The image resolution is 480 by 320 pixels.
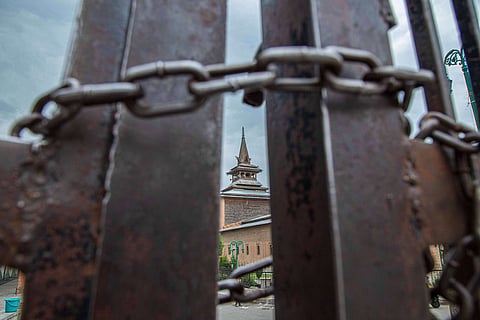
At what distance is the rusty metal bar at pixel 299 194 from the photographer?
2.04 ft

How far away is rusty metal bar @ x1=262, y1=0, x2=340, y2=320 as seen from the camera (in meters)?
0.62

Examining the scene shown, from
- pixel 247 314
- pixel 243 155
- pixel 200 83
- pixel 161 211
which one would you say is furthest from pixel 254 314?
pixel 243 155

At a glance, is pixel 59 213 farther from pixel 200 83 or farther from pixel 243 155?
pixel 243 155

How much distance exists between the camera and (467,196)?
681 millimetres

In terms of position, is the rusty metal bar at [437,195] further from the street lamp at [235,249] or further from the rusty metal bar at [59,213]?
the street lamp at [235,249]

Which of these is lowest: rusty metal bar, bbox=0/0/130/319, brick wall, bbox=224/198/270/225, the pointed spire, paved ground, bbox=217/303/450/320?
paved ground, bbox=217/303/450/320

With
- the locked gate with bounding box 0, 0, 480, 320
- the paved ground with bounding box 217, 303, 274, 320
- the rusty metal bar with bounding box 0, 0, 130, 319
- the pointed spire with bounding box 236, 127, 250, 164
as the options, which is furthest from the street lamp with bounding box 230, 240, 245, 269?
the rusty metal bar with bounding box 0, 0, 130, 319

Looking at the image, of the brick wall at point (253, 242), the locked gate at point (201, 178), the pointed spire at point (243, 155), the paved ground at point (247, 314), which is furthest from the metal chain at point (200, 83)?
the pointed spire at point (243, 155)

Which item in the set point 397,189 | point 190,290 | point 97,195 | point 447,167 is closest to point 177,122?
point 97,195

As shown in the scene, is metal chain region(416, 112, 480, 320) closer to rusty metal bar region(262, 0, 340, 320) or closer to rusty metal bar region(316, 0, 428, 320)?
rusty metal bar region(316, 0, 428, 320)

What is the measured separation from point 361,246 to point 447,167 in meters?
0.30

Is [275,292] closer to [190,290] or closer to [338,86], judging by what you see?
[190,290]

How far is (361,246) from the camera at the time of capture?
1.79 feet

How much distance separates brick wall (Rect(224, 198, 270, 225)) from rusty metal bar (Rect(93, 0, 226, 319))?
91.9 ft
